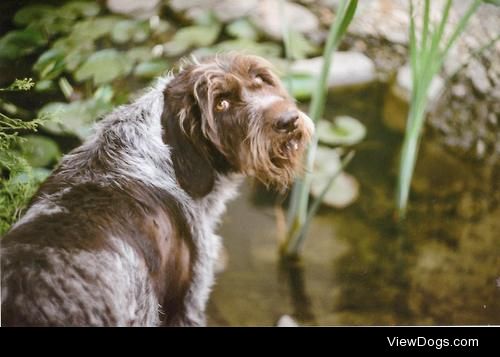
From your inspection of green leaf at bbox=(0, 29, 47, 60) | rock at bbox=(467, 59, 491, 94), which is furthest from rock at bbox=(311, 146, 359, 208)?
green leaf at bbox=(0, 29, 47, 60)

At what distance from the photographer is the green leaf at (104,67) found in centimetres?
158

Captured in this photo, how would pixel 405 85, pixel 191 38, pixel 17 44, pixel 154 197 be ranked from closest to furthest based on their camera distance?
pixel 154 197 → pixel 17 44 → pixel 191 38 → pixel 405 85

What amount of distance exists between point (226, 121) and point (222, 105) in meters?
0.04

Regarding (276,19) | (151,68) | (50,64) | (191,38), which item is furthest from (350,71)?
(50,64)

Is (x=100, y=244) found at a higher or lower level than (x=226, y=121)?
lower

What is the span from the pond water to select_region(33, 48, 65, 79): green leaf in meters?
0.59

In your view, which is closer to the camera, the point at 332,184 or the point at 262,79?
the point at 262,79

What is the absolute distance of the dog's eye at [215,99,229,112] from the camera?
143cm

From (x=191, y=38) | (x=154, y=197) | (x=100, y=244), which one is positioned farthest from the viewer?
(x=191, y=38)

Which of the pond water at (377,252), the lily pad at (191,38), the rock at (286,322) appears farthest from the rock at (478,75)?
the rock at (286,322)

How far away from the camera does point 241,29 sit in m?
1.65

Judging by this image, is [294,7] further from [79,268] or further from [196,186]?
[79,268]

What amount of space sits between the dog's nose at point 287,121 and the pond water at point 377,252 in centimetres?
29

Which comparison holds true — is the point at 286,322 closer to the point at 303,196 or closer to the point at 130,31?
the point at 303,196
